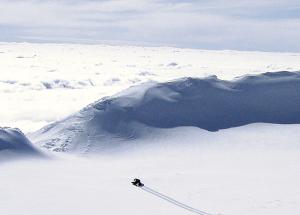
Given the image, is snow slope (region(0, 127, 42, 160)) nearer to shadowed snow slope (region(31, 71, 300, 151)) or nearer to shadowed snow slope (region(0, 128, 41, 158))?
shadowed snow slope (region(0, 128, 41, 158))

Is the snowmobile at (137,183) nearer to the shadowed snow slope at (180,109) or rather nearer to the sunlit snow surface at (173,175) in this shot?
the sunlit snow surface at (173,175)

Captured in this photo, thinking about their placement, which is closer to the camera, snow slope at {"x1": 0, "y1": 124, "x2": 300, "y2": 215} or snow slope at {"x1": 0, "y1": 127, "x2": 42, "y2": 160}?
snow slope at {"x1": 0, "y1": 124, "x2": 300, "y2": 215}

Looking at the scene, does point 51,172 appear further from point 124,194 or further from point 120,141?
point 120,141

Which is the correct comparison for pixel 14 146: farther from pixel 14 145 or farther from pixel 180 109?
pixel 180 109

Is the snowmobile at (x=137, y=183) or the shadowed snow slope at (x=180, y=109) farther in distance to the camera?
the shadowed snow slope at (x=180, y=109)

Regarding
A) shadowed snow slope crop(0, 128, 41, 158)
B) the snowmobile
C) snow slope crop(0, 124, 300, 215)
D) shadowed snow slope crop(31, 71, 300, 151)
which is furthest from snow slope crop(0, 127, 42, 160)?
the snowmobile

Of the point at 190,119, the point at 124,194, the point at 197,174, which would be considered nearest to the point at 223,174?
the point at 197,174

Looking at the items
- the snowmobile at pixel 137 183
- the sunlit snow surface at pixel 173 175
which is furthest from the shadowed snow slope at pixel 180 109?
the snowmobile at pixel 137 183
